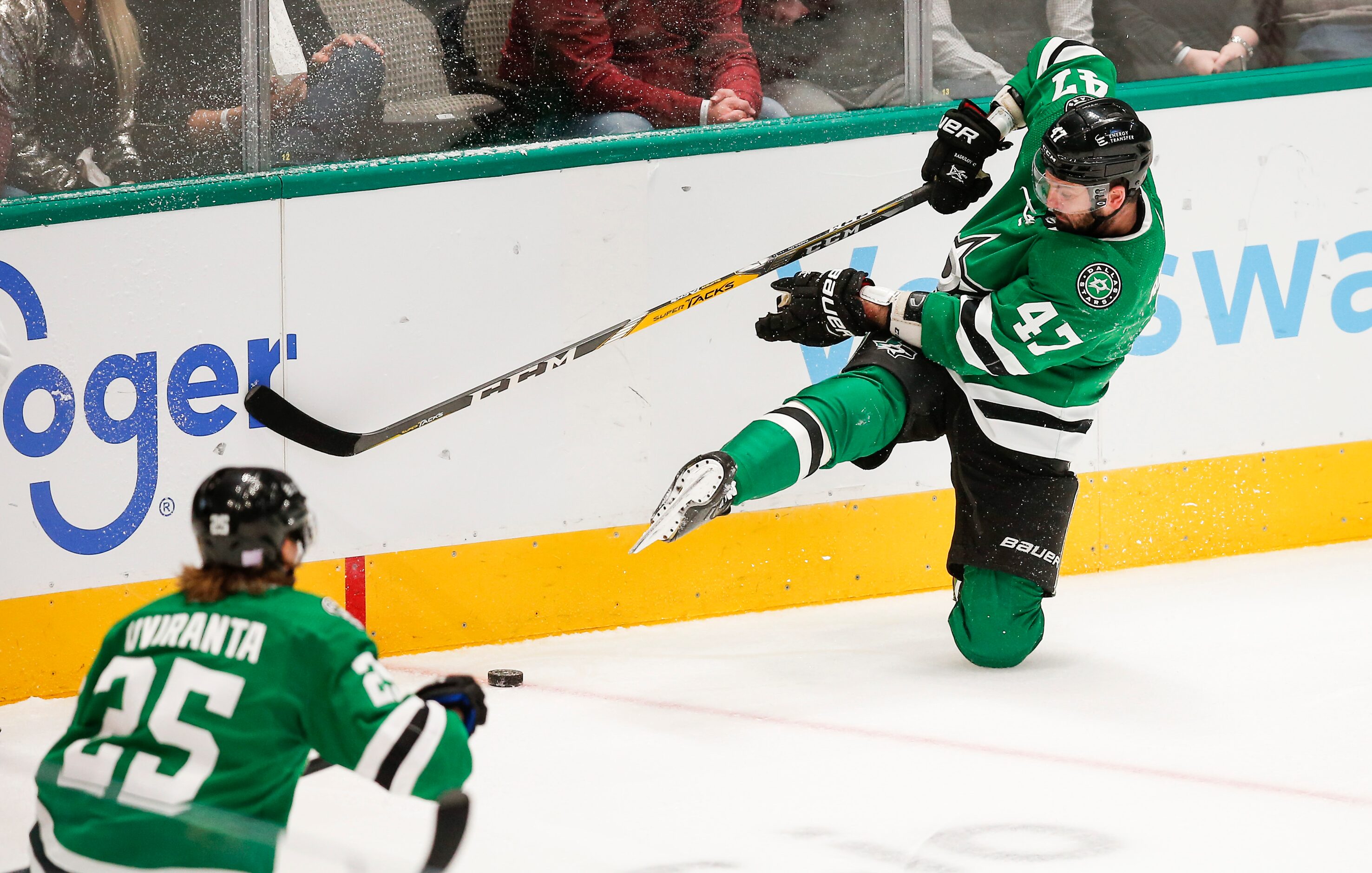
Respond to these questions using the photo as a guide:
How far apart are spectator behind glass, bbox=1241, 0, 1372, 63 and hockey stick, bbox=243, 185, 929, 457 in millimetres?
1163

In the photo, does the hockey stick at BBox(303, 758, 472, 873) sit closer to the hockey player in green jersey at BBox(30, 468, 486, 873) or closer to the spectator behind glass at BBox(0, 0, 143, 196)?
the hockey player in green jersey at BBox(30, 468, 486, 873)

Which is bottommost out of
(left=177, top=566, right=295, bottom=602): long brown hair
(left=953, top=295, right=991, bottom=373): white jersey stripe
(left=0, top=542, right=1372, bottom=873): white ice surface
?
(left=0, top=542, right=1372, bottom=873): white ice surface

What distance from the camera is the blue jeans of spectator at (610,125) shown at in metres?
3.24

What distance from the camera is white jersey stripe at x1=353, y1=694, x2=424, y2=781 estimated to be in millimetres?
1579

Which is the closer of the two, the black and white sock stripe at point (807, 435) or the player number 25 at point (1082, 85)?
the black and white sock stripe at point (807, 435)

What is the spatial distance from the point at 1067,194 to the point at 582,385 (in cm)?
100

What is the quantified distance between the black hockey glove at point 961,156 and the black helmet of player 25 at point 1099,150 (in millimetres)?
347

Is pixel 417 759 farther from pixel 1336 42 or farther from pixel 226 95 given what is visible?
pixel 1336 42

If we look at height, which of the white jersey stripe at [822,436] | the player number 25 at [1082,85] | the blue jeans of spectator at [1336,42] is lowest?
the white jersey stripe at [822,436]

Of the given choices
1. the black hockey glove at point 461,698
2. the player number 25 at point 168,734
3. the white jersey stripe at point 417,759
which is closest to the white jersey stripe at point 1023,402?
the black hockey glove at point 461,698

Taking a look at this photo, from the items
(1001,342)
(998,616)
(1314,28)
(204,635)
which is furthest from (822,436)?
(1314,28)

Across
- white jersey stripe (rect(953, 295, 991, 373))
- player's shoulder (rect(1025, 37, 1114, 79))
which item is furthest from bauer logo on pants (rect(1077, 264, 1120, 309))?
player's shoulder (rect(1025, 37, 1114, 79))

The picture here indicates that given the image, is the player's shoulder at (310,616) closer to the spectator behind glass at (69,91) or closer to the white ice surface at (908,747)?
the white ice surface at (908,747)

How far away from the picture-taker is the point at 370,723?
1.58 metres
